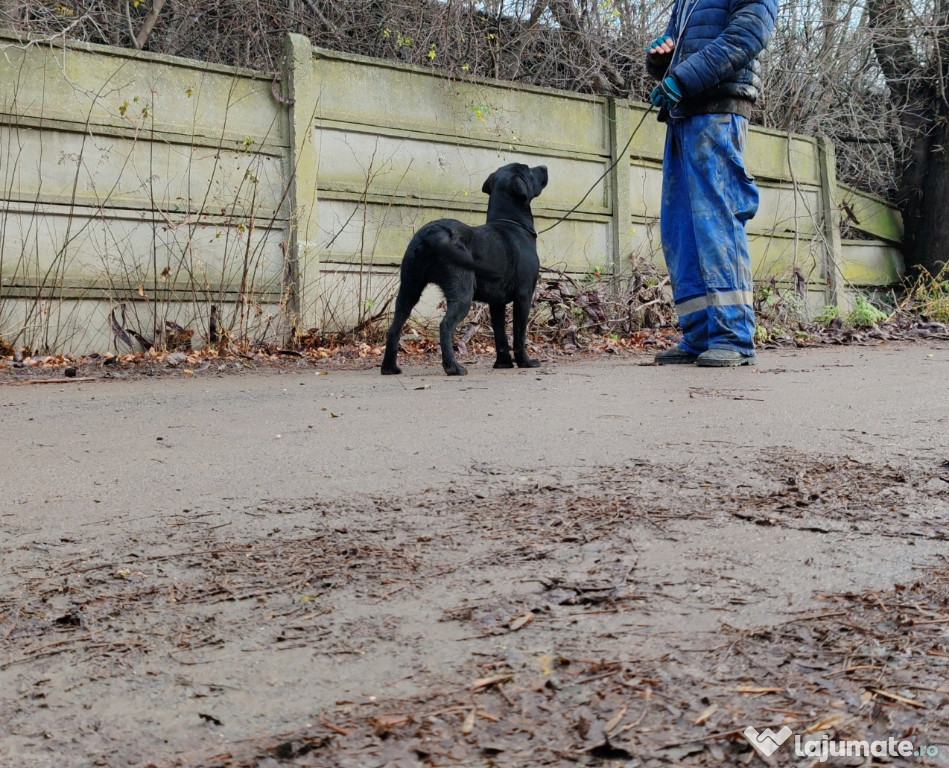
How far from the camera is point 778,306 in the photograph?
9.85m

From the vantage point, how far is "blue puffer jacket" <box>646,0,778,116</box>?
5.90 metres

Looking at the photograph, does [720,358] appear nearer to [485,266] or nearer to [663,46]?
[485,266]

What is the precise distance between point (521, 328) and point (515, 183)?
3.03 ft

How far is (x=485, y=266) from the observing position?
5863 millimetres

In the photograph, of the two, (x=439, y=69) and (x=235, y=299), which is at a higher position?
(x=439, y=69)

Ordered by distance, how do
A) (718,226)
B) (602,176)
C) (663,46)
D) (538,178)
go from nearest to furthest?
(718,226), (663,46), (538,178), (602,176)

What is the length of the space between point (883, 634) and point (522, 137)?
7595mm

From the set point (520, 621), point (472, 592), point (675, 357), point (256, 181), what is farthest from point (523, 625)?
point (256, 181)

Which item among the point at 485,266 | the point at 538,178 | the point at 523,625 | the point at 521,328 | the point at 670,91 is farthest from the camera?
the point at 538,178

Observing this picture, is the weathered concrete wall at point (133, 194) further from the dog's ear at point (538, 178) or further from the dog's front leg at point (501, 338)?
the dog's ear at point (538, 178)

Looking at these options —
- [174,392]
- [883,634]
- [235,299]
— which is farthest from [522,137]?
[883,634]

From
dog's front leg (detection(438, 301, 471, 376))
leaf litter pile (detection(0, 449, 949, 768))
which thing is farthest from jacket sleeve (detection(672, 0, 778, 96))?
leaf litter pile (detection(0, 449, 949, 768))

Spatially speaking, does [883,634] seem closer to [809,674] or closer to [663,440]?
[809,674]

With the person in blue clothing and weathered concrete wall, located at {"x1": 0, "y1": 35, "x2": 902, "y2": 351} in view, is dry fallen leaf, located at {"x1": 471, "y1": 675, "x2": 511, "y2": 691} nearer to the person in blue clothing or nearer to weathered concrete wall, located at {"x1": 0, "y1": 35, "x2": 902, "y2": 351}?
the person in blue clothing
